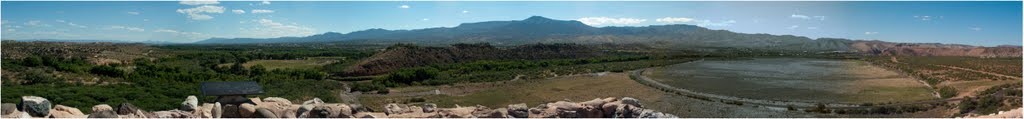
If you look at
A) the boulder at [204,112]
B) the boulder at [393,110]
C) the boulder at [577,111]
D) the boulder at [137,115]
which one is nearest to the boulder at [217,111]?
the boulder at [204,112]

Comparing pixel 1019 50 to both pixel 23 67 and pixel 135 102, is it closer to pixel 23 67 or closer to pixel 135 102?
pixel 135 102

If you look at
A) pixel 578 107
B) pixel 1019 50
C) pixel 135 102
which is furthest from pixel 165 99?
pixel 1019 50

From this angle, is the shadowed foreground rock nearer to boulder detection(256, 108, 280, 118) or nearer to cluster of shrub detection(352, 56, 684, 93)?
boulder detection(256, 108, 280, 118)

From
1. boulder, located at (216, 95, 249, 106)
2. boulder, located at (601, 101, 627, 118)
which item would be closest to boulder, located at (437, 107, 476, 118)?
boulder, located at (601, 101, 627, 118)

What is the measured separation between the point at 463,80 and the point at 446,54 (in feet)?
72.9

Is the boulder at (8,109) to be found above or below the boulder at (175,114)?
above

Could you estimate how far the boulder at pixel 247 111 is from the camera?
13086 mm

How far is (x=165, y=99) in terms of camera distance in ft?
78.1

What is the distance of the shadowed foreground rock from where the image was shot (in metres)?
12.5

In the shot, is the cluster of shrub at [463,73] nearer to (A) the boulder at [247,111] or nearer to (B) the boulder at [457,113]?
(B) the boulder at [457,113]

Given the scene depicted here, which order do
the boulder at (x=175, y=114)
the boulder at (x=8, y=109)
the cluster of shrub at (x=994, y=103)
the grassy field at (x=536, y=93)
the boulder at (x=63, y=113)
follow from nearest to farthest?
the boulder at (x=8, y=109) → the boulder at (x=63, y=113) → the boulder at (x=175, y=114) → the cluster of shrub at (x=994, y=103) → the grassy field at (x=536, y=93)

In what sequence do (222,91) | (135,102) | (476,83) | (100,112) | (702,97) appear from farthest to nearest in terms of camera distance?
(476,83) → (702,97) → (135,102) → (222,91) → (100,112)

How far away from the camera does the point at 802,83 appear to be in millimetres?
38219

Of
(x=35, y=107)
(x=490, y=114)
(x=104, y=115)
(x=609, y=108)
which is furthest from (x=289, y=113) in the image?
(x=609, y=108)
